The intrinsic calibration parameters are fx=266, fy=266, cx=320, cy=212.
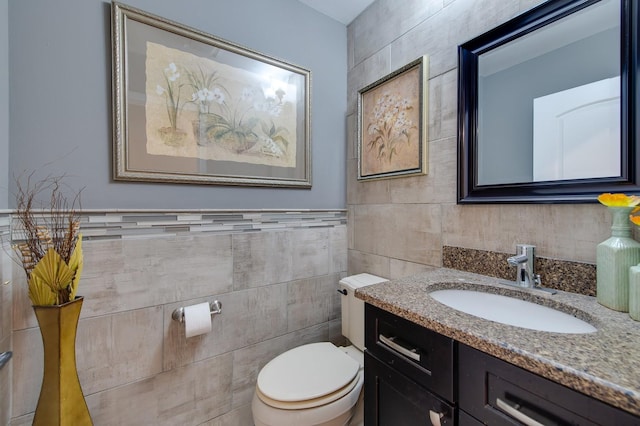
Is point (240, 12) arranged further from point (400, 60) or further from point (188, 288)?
point (188, 288)

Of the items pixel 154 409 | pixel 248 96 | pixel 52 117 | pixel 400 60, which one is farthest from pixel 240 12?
pixel 154 409

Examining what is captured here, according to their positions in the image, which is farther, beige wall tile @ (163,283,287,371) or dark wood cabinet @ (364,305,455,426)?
beige wall tile @ (163,283,287,371)

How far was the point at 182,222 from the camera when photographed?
1.28m

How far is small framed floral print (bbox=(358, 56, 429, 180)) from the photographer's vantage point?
1354 mm

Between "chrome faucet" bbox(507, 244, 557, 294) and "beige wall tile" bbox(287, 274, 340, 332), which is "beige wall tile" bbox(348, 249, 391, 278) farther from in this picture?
"chrome faucet" bbox(507, 244, 557, 294)

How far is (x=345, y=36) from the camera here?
6.09 feet

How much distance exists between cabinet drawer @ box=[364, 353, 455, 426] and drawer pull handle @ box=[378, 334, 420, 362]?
68 mm

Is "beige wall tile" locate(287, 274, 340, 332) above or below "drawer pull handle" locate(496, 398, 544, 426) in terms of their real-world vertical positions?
below

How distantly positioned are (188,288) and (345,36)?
1882 mm

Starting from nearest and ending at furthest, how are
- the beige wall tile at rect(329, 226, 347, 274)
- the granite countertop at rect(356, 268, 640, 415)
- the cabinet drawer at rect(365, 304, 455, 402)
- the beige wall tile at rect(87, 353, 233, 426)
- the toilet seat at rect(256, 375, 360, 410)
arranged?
1. the granite countertop at rect(356, 268, 640, 415)
2. the cabinet drawer at rect(365, 304, 455, 402)
3. the toilet seat at rect(256, 375, 360, 410)
4. the beige wall tile at rect(87, 353, 233, 426)
5. the beige wall tile at rect(329, 226, 347, 274)

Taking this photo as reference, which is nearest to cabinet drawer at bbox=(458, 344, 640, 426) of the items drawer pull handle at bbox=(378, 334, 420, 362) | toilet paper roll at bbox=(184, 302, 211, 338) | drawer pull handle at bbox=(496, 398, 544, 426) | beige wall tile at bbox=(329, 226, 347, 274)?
drawer pull handle at bbox=(496, 398, 544, 426)

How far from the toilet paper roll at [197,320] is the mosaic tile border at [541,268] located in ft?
3.78

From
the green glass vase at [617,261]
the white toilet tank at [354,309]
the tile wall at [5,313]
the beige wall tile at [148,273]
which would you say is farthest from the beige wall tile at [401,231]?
the tile wall at [5,313]

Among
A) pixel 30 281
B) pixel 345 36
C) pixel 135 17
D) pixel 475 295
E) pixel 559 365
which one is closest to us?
pixel 559 365
